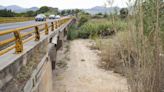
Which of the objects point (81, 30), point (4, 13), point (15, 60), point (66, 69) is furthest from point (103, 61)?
point (4, 13)

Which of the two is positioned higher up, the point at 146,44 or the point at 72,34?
the point at 146,44

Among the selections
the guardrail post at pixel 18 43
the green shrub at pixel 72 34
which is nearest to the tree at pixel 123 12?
the guardrail post at pixel 18 43

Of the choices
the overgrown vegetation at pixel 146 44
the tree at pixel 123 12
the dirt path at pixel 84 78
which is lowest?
the dirt path at pixel 84 78

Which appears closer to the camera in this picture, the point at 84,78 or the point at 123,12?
the point at 123,12

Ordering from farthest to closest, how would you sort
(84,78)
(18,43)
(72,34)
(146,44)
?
(72,34) < (84,78) < (18,43) < (146,44)

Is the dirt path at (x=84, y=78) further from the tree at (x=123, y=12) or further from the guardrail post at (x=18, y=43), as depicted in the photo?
the guardrail post at (x=18, y=43)

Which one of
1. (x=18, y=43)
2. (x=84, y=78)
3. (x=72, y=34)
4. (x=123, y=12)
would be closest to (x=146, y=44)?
(x=123, y=12)

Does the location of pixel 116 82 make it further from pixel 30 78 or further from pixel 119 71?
pixel 30 78

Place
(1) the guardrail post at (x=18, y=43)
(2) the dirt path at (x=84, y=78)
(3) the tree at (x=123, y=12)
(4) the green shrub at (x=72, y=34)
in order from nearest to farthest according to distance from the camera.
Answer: (1) the guardrail post at (x=18, y=43) < (3) the tree at (x=123, y=12) < (2) the dirt path at (x=84, y=78) < (4) the green shrub at (x=72, y=34)

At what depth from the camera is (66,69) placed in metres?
18.7

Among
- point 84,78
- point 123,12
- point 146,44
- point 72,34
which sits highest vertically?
point 123,12

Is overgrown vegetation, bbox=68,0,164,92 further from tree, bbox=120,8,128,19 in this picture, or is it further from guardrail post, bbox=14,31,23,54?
guardrail post, bbox=14,31,23,54

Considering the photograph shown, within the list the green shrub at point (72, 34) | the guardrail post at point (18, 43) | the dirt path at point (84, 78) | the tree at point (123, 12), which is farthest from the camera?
the green shrub at point (72, 34)

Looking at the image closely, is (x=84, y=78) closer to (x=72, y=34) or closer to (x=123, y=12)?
(x=123, y=12)
